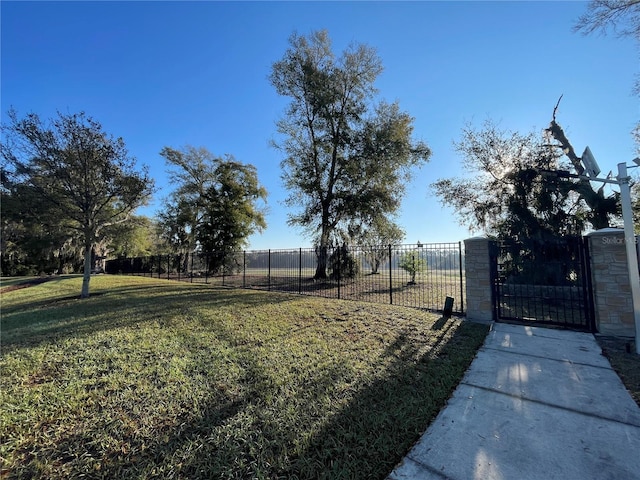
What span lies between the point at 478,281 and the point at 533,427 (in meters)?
4.03

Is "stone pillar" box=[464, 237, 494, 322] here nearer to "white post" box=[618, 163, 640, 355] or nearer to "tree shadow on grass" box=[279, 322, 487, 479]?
"white post" box=[618, 163, 640, 355]

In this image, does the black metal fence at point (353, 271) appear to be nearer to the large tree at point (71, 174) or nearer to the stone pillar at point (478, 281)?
Result: the stone pillar at point (478, 281)

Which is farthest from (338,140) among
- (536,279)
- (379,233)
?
(536,279)

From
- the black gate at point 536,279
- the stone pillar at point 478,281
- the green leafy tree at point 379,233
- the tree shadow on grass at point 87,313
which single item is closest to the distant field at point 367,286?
the stone pillar at point 478,281

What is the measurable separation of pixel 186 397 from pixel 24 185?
971 centimetres

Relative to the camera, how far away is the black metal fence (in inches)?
323

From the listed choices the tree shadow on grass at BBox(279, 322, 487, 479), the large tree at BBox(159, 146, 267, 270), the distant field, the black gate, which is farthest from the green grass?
the large tree at BBox(159, 146, 267, 270)

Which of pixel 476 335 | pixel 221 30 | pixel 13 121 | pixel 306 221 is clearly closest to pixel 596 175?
pixel 476 335

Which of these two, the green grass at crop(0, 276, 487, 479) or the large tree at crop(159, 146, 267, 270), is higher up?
the large tree at crop(159, 146, 267, 270)

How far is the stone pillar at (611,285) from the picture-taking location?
4699mm

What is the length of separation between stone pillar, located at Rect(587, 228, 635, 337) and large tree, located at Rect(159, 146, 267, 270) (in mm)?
21081

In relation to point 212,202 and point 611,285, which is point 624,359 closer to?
point 611,285

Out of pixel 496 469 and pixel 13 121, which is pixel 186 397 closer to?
pixel 496 469

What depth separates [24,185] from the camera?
811cm
